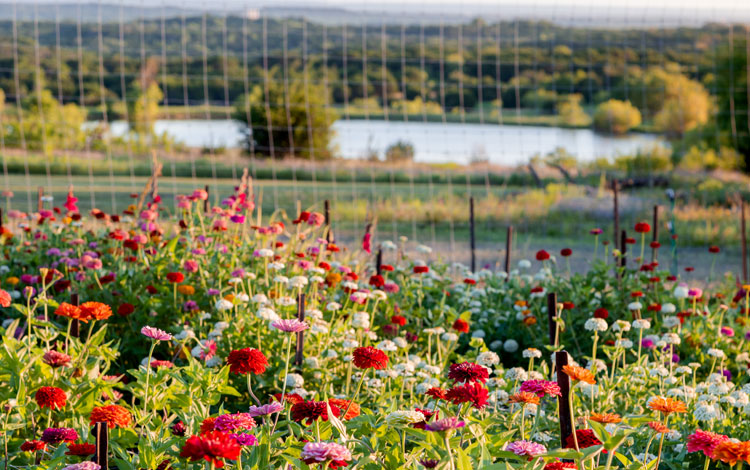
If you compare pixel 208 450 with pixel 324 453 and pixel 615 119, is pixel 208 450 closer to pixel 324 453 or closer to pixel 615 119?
pixel 324 453

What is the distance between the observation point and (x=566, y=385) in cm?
147

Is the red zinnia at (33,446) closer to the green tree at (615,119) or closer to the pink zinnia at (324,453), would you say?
the pink zinnia at (324,453)

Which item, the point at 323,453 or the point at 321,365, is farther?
the point at 321,365

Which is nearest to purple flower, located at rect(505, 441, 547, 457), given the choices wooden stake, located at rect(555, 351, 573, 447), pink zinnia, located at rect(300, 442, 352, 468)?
wooden stake, located at rect(555, 351, 573, 447)

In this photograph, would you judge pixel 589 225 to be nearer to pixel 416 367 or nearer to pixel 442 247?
pixel 442 247

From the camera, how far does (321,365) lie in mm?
2535

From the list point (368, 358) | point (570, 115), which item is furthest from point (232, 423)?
point (570, 115)

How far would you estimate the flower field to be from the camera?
137 cm

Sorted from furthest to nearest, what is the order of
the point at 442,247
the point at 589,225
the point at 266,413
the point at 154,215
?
the point at 589,225 < the point at 442,247 < the point at 154,215 < the point at 266,413

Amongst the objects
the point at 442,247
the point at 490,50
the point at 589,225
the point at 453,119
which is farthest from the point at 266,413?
the point at 490,50

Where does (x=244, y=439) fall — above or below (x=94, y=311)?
below

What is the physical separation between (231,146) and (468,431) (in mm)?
16312

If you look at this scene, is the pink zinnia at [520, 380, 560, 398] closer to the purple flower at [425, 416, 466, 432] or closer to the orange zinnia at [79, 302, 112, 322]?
the purple flower at [425, 416, 466, 432]

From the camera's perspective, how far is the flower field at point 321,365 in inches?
53.8
